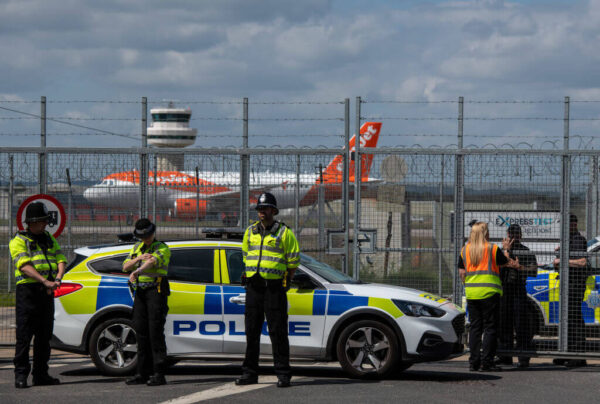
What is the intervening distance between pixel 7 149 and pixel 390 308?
5871mm

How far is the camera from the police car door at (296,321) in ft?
33.1

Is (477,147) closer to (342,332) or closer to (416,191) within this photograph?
(416,191)

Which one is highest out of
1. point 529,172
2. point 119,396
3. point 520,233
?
point 529,172

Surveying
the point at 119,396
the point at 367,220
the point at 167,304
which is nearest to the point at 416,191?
the point at 367,220

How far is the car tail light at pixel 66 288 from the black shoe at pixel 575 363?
5.71 metres

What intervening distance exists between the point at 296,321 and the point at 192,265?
1.27 meters

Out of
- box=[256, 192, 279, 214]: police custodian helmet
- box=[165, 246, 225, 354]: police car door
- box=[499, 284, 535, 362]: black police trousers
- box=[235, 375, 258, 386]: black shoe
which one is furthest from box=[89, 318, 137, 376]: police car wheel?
box=[499, 284, 535, 362]: black police trousers

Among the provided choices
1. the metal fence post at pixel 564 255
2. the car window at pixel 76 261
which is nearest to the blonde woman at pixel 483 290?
the metal fence post at pixel 564 255

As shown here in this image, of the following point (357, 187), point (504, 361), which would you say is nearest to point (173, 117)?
point (357, 187)

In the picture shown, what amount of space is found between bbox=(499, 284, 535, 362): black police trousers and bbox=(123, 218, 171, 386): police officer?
13.7 ft

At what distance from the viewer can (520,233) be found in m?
11.6

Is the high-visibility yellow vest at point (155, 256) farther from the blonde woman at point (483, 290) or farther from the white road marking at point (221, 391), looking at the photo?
the blonde woman at point (483, 290)

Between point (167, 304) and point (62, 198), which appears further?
point (62, 198)

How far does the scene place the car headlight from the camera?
1006cm
